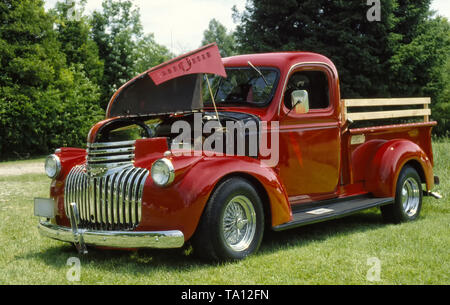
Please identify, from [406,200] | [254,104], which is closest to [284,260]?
[254,104]

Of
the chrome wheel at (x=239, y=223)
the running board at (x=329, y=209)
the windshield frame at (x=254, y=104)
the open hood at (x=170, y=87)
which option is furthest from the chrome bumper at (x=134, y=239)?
the windshield frame at (x=254, y=104)

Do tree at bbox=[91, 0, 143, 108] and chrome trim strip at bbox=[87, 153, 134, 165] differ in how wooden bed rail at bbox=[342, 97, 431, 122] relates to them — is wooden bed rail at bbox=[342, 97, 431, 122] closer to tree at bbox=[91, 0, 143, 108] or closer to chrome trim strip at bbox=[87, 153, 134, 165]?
chrome trim strip at bbox=[87, 153, 134, 165]

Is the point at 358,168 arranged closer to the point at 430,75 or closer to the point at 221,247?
the point at 221,247

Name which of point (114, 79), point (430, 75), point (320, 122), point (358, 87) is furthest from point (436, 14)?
point (320, 122)

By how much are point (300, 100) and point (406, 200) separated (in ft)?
8.20

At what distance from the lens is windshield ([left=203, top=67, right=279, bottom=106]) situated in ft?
19.2

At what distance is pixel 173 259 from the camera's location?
5023 millimetres

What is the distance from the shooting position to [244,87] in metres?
6.05

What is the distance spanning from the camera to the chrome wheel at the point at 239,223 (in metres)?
4.79

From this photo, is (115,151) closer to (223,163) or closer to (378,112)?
(223,163)

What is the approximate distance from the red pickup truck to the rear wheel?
0.02 meters

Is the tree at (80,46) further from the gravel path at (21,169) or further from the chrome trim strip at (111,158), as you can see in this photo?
the chrome trim strip at (111,158)

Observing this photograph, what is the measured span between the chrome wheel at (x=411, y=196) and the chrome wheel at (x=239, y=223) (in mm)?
2934

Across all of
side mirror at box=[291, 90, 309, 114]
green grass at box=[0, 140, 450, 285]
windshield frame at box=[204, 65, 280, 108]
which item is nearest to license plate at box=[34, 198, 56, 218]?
green grass at box=[0, 140, 450, 285]
